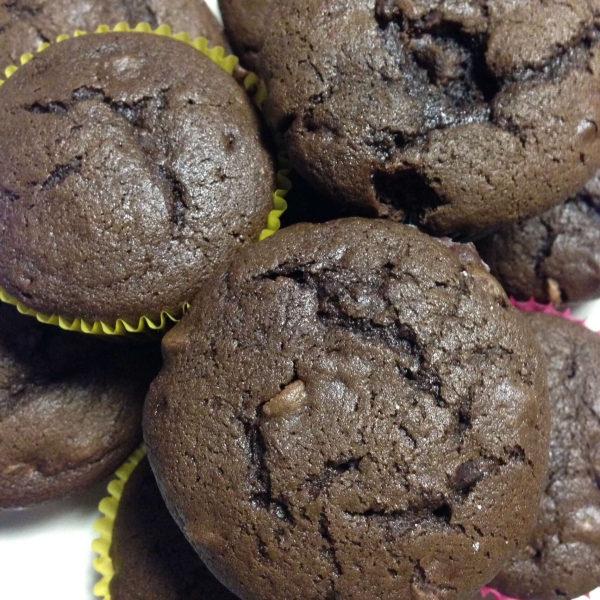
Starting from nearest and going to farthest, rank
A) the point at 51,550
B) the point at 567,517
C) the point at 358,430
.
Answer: the point at 358,430 → the point at 567,517 → the point at 51,550

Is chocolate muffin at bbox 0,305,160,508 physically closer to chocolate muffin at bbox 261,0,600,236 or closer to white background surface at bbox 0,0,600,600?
white background surface at bbox 0,0,600,600

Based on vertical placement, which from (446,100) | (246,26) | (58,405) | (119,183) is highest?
(246,26)

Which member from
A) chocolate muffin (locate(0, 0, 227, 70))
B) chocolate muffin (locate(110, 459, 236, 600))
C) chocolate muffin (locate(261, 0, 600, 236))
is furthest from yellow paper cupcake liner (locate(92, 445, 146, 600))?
chocolate muffin (locate(0, 0, 227, 70))

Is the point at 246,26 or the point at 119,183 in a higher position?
the point at 246,26

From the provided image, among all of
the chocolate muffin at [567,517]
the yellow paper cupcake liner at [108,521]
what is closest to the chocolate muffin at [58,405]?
the yellow paper cupcake liner at [108,521]

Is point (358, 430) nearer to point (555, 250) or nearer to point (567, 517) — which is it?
point (567, 517)

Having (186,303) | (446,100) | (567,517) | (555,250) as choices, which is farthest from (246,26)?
(567,517)
